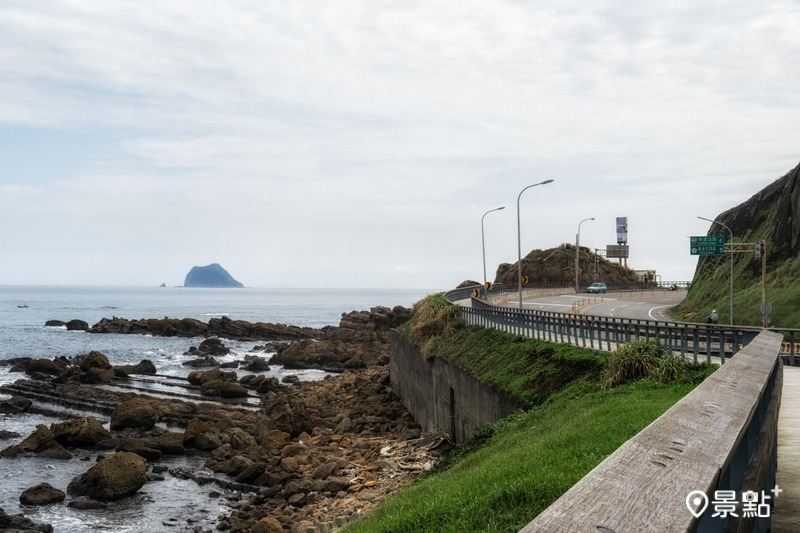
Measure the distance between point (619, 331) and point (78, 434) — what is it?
74.3 ft

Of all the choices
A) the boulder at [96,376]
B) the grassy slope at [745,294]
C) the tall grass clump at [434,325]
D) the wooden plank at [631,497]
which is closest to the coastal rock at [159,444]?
the tall grass clump at [434,325]

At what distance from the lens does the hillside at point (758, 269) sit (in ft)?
155

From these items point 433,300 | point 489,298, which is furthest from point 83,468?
point 489,298

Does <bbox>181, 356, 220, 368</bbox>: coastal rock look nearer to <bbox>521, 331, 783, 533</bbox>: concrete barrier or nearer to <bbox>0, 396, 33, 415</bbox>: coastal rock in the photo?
<bbox>0, 396, 33, 415</bbox>: coastal rock

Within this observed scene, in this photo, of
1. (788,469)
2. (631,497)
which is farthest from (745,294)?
(631,497)

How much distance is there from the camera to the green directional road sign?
174 feet

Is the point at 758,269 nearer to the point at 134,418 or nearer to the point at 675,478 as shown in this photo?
the point at 134,418

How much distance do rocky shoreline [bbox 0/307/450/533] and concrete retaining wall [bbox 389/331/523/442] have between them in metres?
1.00

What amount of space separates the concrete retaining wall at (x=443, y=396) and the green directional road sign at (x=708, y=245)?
23.5 meters

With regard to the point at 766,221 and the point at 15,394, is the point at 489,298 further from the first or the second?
the point at 15,394

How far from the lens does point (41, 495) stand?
24344 millimetres

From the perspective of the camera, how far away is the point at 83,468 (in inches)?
1136

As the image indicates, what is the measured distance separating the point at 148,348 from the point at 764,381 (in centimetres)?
8660

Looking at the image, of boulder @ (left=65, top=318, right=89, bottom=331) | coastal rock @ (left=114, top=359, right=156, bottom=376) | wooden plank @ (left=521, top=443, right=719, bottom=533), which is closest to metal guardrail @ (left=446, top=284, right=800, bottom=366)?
wooden plank @ (left=521, top=443, right=719, bottom=533)
